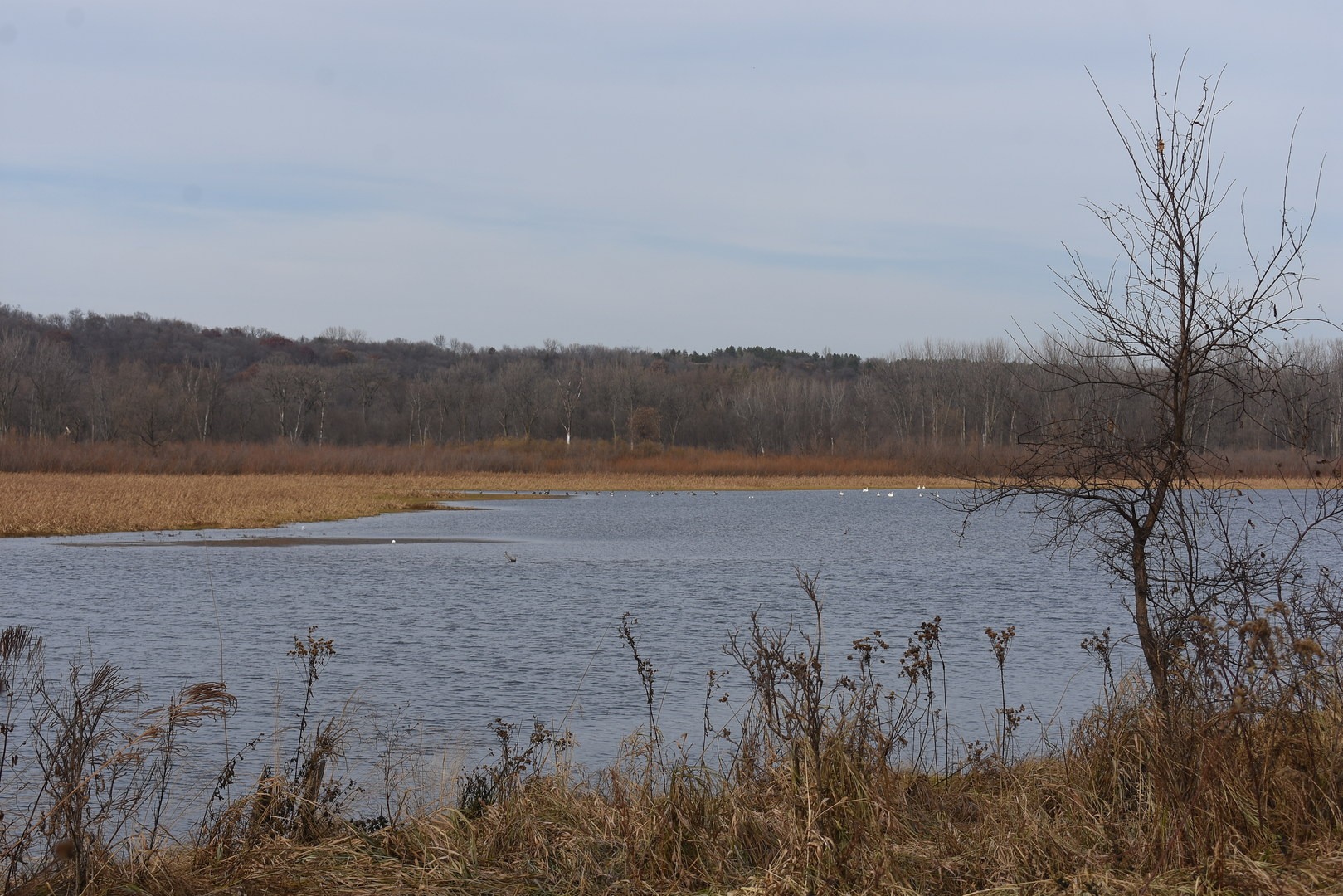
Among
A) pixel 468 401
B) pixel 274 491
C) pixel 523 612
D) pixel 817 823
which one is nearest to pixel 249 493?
pixel 274 491

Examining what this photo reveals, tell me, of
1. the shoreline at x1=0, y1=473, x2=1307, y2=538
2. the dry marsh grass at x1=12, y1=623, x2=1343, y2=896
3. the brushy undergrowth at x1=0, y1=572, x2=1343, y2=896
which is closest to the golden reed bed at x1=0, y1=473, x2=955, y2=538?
the shoreline at x1=0, y1=473, x2=1307, y2=538

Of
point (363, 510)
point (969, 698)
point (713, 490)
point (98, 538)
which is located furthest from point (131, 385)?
point (969, 698)

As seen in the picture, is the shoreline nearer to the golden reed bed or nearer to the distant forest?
the golden reed bed

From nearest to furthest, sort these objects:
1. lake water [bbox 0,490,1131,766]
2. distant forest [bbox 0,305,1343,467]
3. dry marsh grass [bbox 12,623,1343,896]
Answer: dry marsh grass [bbox 12,623,1343,896] → lake water [bbox 0,490,1131,766] → distant forest [bbox 0,305,1343,467]

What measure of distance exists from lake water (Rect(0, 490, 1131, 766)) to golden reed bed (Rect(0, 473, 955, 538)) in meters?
2.85

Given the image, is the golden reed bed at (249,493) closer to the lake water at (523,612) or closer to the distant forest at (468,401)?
the lake water at (523,612)

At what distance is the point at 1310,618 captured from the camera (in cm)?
591

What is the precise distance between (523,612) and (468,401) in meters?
119

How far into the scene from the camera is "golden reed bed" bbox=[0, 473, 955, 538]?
36062 mm

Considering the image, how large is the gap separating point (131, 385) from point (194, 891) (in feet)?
386

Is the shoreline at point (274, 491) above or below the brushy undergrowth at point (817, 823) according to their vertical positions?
below

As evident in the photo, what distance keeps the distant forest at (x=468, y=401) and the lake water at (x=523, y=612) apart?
5788 cm

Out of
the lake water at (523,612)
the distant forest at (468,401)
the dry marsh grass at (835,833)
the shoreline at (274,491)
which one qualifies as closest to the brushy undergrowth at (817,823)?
the dry marsh grass at (835,833)

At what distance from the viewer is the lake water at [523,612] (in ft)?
37.0
